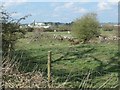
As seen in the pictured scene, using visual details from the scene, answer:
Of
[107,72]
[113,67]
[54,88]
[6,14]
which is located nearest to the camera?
[54,88]

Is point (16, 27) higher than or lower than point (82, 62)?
higher

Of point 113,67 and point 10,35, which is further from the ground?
point 10,35

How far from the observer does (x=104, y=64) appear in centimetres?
1516

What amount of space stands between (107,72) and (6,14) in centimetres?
448

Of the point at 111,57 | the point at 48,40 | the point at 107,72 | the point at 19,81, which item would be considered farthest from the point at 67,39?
the point at 19,81

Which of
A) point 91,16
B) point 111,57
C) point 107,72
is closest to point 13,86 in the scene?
point 107,72

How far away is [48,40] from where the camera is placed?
3716cm

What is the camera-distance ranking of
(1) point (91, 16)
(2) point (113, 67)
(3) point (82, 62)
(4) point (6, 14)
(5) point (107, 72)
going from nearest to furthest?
(4) point (6, 14), (5) point (107, 72), (2) point (113, 67), (3) point (82, 62), (1) point (91, 16)

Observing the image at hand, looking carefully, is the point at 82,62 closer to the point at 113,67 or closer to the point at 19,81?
the point at 113,67

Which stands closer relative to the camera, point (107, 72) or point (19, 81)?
point (19, 81)

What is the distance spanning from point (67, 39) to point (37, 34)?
137 inches

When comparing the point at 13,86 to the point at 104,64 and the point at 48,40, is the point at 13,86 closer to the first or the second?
the point at 104,64

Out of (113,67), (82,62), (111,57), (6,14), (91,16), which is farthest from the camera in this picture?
(91,16)

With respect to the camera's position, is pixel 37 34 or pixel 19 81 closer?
pixel 19 81
